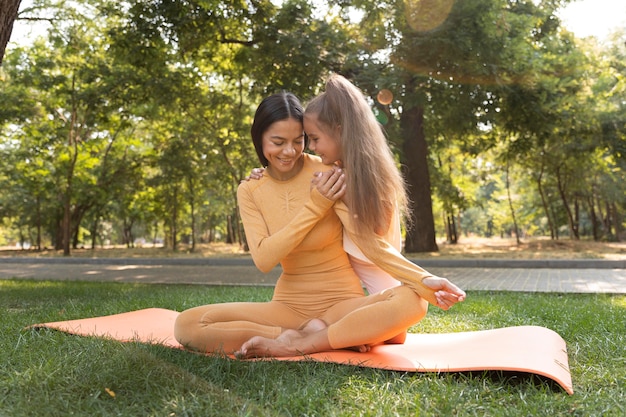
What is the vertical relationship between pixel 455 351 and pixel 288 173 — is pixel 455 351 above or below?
below

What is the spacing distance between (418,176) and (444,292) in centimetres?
1258

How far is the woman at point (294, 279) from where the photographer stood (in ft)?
9.89

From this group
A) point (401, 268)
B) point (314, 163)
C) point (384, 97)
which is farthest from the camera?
point (384, 97)

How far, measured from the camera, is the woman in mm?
3014

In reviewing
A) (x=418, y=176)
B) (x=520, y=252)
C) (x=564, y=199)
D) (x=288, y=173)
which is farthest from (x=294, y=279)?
(x=564, y=199)

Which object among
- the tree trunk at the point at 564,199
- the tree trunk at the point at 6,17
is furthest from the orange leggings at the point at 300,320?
the tree trunk at the point at 564,199

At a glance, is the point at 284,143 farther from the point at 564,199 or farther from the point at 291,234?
the point at 564,199

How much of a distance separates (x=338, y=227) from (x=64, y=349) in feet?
5.87

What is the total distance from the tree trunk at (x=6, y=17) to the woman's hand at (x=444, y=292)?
4773 mm

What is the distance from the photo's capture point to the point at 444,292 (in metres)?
2.77

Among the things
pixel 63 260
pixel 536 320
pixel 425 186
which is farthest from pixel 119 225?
pixel 536 320

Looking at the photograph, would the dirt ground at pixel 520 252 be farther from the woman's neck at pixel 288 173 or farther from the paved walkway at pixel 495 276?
the woman's neck at pixel 288 173

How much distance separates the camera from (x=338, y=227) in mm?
3316

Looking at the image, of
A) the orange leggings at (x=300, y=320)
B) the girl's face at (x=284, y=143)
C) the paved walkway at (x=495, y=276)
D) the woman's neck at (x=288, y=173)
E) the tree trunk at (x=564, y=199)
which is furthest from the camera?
the tree trunk at (x=564, y=199)
